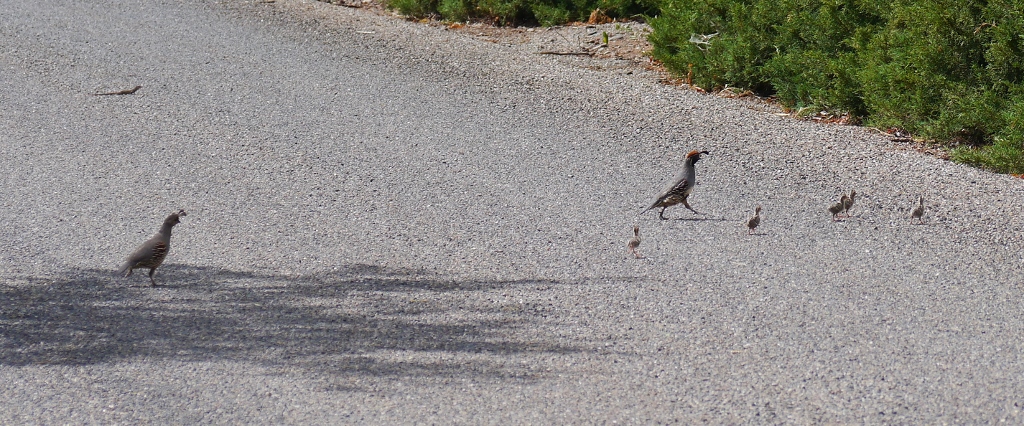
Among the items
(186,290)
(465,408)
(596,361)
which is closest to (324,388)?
(465,408)

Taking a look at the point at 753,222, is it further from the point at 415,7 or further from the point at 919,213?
the point at 415,7

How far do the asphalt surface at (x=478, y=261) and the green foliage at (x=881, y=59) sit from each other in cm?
58

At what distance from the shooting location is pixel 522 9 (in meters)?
18.4

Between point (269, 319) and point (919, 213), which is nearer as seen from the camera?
point (269, 319)

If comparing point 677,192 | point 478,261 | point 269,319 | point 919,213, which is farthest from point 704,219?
point 269,319

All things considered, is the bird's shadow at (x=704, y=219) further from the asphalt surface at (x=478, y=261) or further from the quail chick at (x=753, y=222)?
the quail chick at (x=753, y=222)

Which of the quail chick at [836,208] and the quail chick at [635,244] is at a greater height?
the quail chick at [836,208]

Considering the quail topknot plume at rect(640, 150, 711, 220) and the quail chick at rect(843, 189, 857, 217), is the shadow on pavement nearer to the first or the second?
the quail topknot plume at rect(640, 150, 711, 220)

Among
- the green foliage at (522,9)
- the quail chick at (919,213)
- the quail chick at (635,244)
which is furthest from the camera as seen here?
the green foliage at (522,9)

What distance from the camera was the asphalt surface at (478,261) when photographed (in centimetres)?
554

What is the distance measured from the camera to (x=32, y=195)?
9812 mm

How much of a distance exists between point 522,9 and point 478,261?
11254mm

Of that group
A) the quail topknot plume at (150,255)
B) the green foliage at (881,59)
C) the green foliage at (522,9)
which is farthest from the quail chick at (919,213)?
the green foliage at (522,9)

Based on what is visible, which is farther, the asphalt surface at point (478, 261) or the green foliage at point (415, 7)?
the green foliage at point (415, 7)
